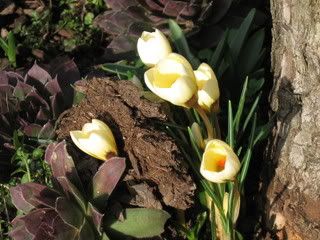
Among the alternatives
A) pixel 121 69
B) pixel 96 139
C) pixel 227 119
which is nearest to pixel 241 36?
pixel 227 119

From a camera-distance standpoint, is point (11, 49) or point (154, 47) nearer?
point (154, 47)

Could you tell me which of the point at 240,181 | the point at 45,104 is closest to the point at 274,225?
the point at 240,181

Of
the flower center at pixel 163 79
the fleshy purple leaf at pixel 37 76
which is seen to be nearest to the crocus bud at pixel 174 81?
the flower center at pixel 163 79

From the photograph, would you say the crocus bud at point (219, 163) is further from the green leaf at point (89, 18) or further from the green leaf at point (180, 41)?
the green leaf at point (89, 18)

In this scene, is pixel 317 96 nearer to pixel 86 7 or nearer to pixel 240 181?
pixel 240 181

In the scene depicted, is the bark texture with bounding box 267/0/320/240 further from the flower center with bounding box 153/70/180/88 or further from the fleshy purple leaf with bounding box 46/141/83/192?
the fleshy purple leaf with bounding box 46/141/83/192

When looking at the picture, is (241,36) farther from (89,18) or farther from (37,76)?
(89,18)

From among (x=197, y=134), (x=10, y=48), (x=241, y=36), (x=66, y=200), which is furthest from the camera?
(x=10, y=48)
